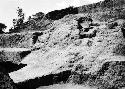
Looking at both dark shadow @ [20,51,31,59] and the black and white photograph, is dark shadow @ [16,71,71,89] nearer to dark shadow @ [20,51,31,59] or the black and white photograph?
the black and white photograph

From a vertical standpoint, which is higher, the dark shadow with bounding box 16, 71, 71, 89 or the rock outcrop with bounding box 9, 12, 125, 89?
the rock outcrop with bounding box 9, 12, 125, 89

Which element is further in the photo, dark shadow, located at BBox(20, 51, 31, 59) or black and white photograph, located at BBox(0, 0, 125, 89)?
dark shadow, located at BBox(20, 51, 31, 59)

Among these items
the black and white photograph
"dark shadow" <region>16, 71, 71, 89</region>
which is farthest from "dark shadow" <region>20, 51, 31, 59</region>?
"dark shadow" <region>16, 71, 71, 89</region>

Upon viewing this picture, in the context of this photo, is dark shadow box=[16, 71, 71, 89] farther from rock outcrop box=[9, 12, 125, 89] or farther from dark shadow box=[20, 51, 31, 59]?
dark shadow box=[20, 51, 31, 59]

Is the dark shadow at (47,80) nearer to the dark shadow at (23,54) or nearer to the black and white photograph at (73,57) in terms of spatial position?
the black and white photograph at (73,57)

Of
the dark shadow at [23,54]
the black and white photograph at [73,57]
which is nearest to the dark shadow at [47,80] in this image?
the black and white photograph at [73,57]

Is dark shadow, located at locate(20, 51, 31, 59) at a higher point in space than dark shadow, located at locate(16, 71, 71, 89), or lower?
higher

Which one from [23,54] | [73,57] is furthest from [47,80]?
[23,54]

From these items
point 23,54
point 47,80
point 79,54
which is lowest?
point 47,80

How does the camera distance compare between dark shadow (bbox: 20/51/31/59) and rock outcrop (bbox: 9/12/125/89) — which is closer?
rock outcrop (bbox: 9/12/125/89)

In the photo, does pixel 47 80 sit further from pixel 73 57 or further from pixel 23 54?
pixel 23 54

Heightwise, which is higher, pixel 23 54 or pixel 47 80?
pixel 23 54

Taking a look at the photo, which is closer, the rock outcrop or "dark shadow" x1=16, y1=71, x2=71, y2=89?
the rock outcrop

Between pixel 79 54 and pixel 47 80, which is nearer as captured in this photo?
pixel 47 80
